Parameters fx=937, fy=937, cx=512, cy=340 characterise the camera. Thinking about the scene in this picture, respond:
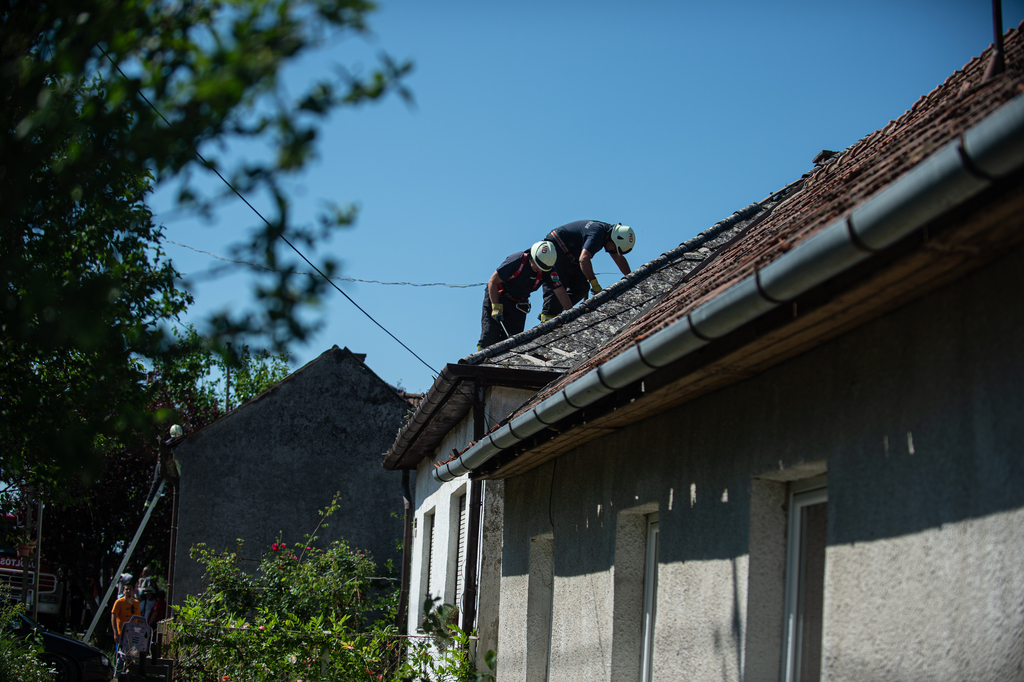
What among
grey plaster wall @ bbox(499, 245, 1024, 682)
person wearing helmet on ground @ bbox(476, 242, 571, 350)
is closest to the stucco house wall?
person wearing helmet on ground @ bbox(476, 242, 571, 350)

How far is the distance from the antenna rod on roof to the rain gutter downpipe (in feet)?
4.72

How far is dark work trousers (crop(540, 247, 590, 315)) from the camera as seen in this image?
42.1 feet

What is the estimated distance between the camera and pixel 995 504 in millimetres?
2736

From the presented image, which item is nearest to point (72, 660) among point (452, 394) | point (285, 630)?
point (285, 630)

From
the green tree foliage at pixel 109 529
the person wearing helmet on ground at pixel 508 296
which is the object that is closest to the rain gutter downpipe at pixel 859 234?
the person wearing helmet on ground at pixel 508 296

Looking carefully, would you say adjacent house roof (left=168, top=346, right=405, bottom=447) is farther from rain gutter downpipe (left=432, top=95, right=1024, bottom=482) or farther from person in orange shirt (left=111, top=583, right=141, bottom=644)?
rain gutter downpipe (left=432, top=95, right=1024, bottom=482)

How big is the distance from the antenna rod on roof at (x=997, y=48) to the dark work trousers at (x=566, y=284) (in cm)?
881

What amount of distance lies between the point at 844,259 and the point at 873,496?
956 millimetres

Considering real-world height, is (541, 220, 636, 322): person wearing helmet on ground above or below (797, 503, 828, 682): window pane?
above

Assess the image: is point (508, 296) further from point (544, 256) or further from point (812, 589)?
point (812, 589)

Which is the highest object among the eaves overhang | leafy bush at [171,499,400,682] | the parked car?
the eaves overhang

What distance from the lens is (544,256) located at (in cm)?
1254

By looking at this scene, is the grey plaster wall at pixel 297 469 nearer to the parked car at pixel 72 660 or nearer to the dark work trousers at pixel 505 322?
the parked car at pixel 72 660

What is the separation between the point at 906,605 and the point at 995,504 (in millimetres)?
534
